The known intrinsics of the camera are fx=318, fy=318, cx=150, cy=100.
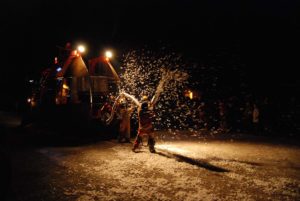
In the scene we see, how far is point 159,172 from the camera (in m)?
7.31

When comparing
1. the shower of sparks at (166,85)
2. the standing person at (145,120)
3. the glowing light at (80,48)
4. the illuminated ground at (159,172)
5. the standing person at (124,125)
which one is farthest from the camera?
the shower of sparks at (166,85)

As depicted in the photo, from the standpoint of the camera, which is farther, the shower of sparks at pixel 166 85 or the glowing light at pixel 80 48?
the shower of sparks at pixel 166 85

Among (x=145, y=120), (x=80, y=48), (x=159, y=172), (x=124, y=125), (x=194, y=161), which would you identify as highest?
(x=80, y=48)

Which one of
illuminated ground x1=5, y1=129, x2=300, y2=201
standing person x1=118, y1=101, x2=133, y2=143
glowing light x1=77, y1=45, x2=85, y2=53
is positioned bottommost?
illuminated ground x1=5, y1=129, x2=300, y2=201

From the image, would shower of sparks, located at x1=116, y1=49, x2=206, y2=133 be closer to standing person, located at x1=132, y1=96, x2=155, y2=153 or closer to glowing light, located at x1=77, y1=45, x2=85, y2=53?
glowing light, located at x1=77, y1=45, x2=85, y2=53

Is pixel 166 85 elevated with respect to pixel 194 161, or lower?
A: elevated

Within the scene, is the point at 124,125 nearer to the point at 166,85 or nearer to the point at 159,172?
the point at 159,172

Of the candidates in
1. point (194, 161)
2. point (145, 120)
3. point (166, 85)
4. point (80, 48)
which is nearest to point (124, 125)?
point (145, 120)

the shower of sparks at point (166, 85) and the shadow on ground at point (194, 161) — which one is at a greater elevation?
the shower of sparks at point (166, 85)

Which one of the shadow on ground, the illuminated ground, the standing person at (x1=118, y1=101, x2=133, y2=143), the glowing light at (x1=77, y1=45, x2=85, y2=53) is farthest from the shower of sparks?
the shadow on ground

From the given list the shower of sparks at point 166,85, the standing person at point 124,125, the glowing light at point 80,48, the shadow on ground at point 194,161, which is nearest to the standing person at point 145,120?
the shadow on ground at point 194,161

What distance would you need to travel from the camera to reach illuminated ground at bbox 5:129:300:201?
19.0 feet

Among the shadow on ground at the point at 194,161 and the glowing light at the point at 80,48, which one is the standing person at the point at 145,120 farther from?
the glowing light at the point at 80,48

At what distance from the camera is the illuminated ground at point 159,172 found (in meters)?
5.79
